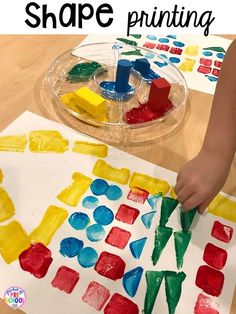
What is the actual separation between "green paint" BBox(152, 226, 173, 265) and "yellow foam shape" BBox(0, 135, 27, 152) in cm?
25

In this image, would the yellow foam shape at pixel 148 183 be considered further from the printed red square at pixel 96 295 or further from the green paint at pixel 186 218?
the printed red square at pixel 96 295

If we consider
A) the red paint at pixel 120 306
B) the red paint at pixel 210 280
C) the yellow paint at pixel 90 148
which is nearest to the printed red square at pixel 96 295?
the red paint at pixel 120 306

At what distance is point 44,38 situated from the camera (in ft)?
2.88

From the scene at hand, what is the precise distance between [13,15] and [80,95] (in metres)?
0.42

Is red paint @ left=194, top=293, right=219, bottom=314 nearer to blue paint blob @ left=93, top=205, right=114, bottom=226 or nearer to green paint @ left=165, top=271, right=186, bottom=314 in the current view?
green paint @ left=165, top=271, right=186, bottom=314

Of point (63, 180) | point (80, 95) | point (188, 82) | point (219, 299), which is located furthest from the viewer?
point (188, 82)

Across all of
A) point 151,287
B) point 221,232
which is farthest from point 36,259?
point 221,232

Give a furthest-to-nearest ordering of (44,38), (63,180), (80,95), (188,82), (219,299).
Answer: (44,38), (188,82), (80,95), (63,180), (219,299)

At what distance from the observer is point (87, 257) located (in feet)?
1.53

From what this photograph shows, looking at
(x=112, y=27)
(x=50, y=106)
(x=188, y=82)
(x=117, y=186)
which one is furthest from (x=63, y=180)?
(x=112, y=27)

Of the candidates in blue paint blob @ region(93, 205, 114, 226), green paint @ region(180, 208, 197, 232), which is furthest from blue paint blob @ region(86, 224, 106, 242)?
green paint @ region(180, 208, 197, 232)

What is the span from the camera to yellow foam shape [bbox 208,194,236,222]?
20.9 inches

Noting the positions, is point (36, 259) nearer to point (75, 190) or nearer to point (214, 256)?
point (75, 190)

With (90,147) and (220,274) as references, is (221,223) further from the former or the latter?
(90,147)
